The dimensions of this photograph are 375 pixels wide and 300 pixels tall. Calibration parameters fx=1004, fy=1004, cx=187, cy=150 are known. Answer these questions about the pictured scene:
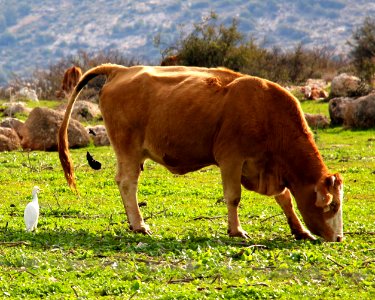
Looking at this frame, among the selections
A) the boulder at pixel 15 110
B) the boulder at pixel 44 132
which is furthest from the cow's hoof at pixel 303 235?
the boulder at pixel 15 110

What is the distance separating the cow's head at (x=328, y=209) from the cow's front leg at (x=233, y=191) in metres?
0.97

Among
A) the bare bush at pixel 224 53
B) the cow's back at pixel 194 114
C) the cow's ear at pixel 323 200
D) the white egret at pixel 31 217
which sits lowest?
the bare bush at pixel 224 53

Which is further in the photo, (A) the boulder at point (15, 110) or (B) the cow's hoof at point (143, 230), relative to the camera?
(A) the boulder at point (15, 110)

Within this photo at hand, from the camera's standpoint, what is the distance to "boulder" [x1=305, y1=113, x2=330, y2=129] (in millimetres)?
33219

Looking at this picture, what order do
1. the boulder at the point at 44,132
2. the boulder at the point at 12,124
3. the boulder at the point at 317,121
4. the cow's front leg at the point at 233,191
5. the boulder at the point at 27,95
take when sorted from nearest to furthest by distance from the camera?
the cow's front leg at the point at 233,191, the boulder at the point at 44,132, the boulder at the point at 12,124, the boulder at the point at 317,121, the boulder at the point at 27,95

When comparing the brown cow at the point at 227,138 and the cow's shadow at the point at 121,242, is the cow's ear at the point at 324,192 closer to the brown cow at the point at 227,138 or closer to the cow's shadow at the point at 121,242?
the brown cow at the point at 227,138

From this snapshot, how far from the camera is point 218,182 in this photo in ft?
67.9

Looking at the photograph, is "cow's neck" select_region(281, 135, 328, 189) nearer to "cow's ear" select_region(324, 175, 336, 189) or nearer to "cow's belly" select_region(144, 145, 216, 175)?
"cow's ear" select_region(324, 175, 336, 189)

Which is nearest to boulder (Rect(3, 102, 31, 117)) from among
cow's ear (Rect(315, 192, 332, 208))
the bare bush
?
the bare bush

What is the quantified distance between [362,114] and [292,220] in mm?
19111

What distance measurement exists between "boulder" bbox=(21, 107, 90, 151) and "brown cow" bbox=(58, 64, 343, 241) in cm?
1390

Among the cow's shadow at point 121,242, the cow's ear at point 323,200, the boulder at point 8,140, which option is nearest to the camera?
the cow's shadow at point 121,242

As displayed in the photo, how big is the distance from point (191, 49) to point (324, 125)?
15.4m

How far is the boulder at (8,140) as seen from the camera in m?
28.2
